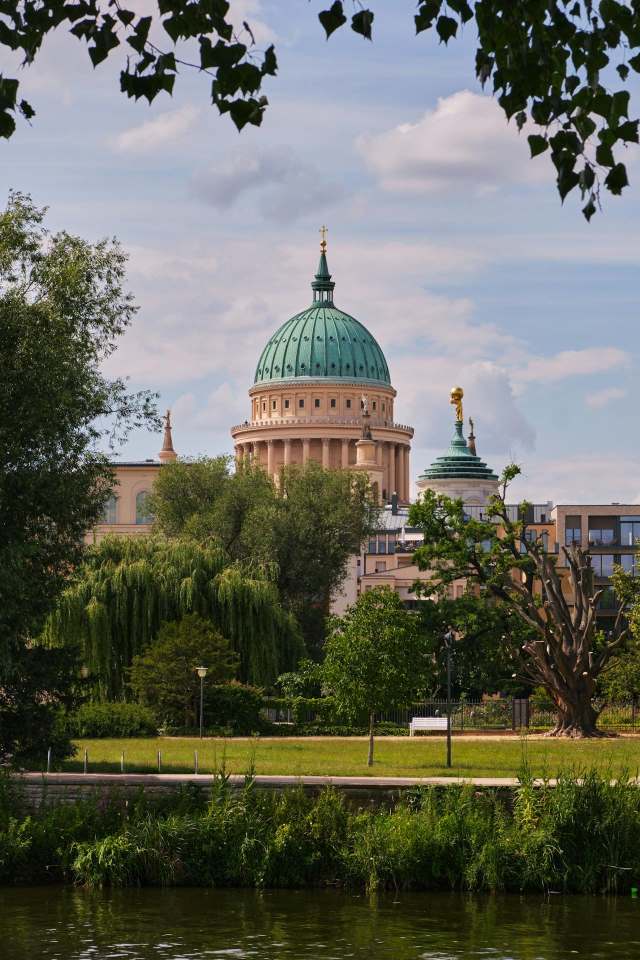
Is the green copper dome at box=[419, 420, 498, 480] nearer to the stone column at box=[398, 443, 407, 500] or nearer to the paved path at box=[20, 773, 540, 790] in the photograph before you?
the stone column at box=[398, 443, 407, 500]

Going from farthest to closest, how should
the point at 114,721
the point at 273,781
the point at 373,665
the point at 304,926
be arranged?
1. the point at 114,721
2. the point at 373,665
3. the point at 273,781
4. the point at 304,926

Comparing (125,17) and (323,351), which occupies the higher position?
(323,351)

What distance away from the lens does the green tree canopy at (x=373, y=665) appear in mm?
36625

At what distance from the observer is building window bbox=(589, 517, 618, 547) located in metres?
97.0

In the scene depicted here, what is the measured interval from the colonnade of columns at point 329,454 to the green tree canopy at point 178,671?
4575 inches

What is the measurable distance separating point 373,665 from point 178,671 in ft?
42.6

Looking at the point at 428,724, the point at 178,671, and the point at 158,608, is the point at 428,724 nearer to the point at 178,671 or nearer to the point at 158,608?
the point at 178,671

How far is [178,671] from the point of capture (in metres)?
48.4

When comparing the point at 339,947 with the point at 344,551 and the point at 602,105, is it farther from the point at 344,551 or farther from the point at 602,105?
the point at 344,551

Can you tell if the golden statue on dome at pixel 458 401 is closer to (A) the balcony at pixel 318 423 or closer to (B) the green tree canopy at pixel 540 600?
(A) the balcony at pixel 318 423

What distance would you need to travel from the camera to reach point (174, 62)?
7.67 metres

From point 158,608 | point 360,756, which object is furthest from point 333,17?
point 158,608

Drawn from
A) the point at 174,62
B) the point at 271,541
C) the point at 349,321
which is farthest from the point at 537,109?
the point at 349,321

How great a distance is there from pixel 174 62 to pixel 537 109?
1753mm
